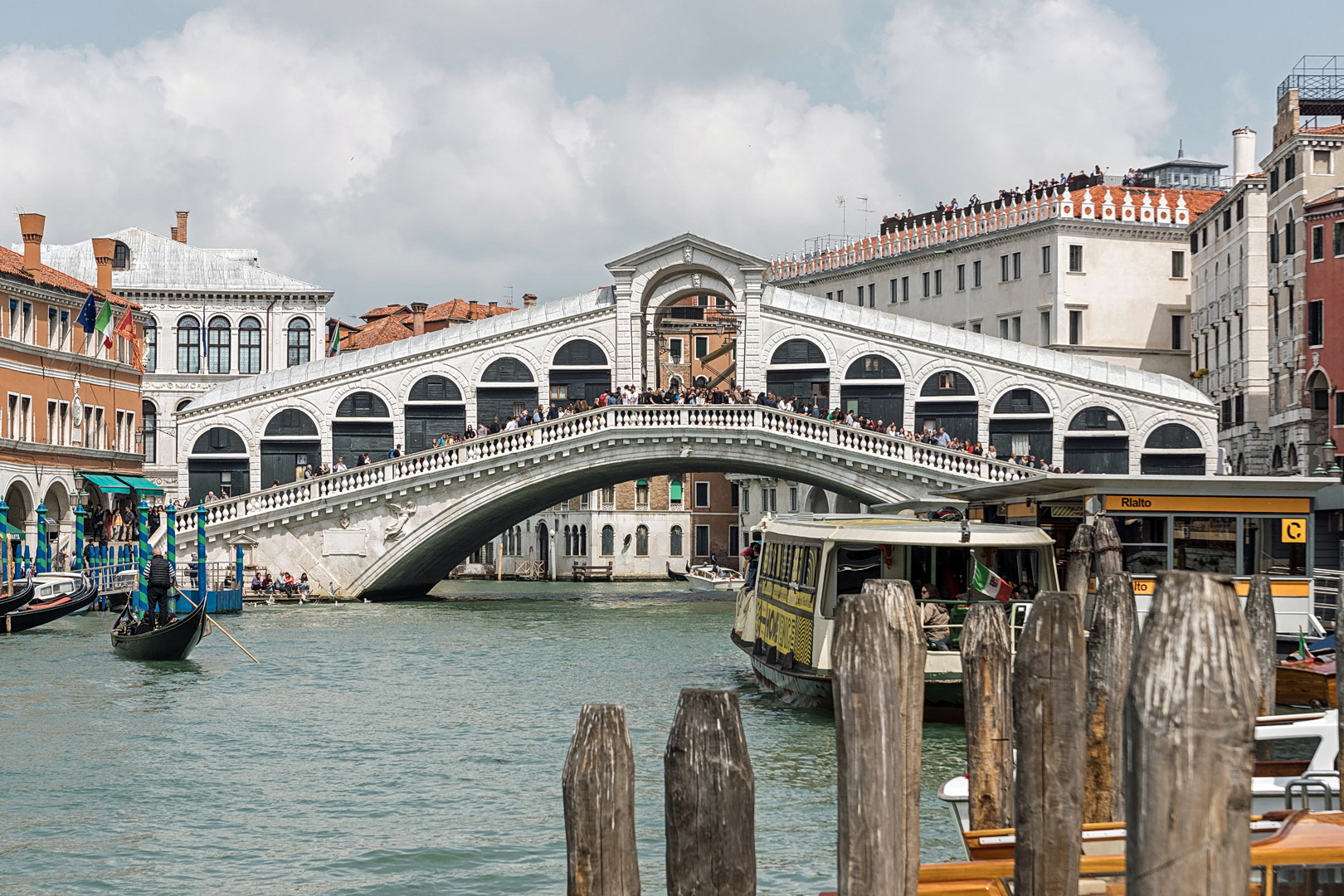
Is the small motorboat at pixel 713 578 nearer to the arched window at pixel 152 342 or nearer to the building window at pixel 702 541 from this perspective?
the building window at pixel 702 541

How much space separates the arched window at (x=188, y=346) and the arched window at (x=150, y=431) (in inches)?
44.1

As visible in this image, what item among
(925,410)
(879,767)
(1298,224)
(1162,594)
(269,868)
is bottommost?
(269,868)

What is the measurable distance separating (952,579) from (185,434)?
21449 mm

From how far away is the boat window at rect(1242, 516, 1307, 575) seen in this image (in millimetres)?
15086

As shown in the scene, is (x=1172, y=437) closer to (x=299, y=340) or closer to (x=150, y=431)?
(x=299, y=340)

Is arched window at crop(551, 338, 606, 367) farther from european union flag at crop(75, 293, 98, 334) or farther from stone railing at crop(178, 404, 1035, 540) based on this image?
european union flag at crop(75, 293, 98, 334)

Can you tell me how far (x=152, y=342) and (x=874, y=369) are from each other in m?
17.4

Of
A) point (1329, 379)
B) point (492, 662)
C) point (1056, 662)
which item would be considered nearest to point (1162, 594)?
point (1056, 662)

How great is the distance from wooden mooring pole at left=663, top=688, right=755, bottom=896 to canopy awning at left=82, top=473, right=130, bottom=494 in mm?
27799

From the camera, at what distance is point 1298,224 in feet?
90.8

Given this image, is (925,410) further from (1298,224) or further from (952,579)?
(952,579)

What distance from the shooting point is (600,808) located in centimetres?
436

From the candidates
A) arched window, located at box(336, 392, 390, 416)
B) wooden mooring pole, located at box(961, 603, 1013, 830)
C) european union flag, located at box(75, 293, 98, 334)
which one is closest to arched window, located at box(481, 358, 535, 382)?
arched window, located at box(336, 392, 390, 416)

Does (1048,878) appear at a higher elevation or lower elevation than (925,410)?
lower
